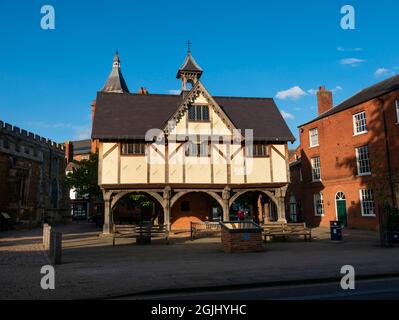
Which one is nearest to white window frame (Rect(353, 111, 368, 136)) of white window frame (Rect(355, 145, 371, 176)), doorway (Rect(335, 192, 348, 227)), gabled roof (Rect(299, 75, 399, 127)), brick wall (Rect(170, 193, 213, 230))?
gabled roof (Rect(299, 75, 399, 127))

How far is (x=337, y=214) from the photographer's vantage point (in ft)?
88.5

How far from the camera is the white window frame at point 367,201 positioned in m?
23.9

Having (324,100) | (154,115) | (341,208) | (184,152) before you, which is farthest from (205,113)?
(324,100)

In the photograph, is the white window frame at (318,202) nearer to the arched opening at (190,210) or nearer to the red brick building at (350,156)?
the red brick building at (350,156)

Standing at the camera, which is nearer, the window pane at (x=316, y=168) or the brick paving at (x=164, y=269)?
the brick paving at (x=164, y=269)

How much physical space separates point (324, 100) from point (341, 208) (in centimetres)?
1110

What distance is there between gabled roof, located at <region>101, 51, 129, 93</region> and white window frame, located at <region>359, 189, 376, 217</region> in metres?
35.6

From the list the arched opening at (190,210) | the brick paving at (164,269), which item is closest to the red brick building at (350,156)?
the arched opening at (190,210)

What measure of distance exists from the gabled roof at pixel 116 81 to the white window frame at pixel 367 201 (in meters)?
35.6

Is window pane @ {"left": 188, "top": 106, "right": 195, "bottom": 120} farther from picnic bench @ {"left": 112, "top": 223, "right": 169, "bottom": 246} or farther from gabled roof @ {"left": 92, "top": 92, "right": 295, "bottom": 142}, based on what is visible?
picnic bench @ {"left": 112, "top": 223, "right": 169, "bottom": 246}

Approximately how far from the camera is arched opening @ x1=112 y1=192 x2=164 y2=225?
25938mm

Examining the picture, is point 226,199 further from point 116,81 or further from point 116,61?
point 116,61

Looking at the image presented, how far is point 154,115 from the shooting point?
957 inches

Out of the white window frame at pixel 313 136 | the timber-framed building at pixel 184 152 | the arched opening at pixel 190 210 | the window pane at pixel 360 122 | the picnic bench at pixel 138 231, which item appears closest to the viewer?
the picnic bench at pixel 138 231
